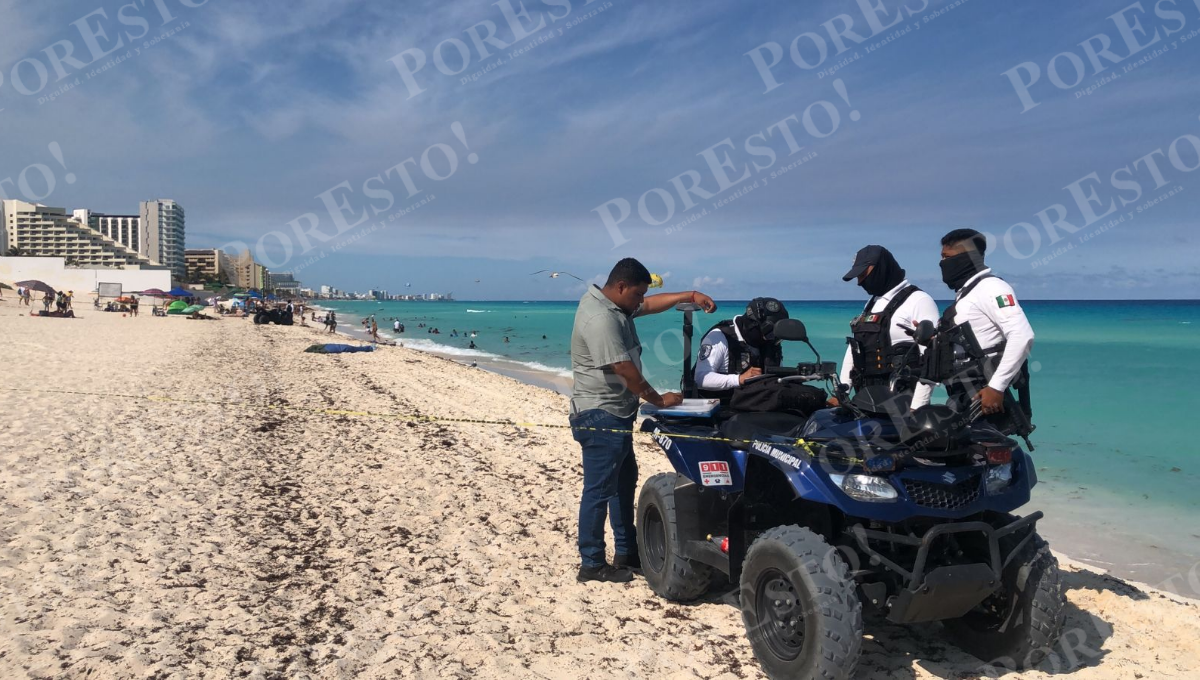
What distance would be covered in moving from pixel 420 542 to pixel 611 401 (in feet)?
6.79

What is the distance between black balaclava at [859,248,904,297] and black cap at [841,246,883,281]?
0.09 feet

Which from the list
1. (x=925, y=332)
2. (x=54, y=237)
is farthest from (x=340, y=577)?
(x=54, y=237)

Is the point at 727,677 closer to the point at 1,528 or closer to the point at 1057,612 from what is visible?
the point at 1057,612

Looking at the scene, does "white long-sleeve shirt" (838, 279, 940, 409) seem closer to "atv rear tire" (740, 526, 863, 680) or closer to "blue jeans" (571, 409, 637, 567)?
"atv rear tire" (740, 526, 863, 680)

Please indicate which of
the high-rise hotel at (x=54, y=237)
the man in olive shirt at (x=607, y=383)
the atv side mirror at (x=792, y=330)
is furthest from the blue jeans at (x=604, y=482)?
the high-rise hotel at (x=54, y=237)

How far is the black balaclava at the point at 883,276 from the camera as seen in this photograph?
4.34 meters

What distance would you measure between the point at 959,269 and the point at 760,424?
1669 mm

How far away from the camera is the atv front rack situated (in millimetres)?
2750

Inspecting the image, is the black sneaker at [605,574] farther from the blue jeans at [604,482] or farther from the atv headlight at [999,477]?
the atv headlight at [999,477]

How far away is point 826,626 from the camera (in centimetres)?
277

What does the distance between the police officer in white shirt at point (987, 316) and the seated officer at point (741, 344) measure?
100 cm

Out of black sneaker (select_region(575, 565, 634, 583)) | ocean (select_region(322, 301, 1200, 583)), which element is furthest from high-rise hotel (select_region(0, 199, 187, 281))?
black sneaker (select_region(575, 565, 634, 583))

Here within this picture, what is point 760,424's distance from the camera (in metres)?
3.63

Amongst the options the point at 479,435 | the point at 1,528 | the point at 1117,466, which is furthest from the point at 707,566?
the point at 1117,466
